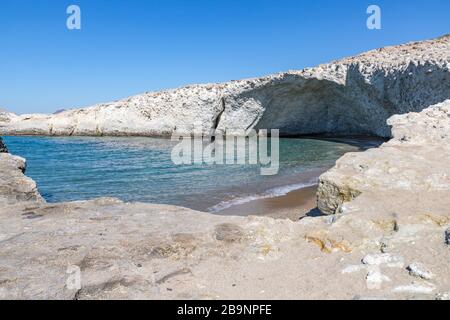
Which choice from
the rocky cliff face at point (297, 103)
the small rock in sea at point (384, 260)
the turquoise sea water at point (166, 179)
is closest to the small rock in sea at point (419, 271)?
the small rock in sea at point (384, 260)

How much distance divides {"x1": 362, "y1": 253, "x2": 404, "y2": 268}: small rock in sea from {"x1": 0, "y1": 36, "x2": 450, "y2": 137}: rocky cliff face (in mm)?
18692

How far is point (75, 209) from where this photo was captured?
581 cm

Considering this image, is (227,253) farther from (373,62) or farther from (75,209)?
(373,62)

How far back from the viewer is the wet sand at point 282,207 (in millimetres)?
10008

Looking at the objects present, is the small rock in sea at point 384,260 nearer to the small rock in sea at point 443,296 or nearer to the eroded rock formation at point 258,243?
the eroded rock formation at point 258,243

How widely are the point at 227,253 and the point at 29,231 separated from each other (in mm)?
2486

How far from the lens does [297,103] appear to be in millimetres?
35812

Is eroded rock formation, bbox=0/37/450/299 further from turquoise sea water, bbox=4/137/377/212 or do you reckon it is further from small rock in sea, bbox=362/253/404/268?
turquoise sea water, bbox=4/137/377/212

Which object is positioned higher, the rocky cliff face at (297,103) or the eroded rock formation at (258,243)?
the rocky cliff face at (297,103)

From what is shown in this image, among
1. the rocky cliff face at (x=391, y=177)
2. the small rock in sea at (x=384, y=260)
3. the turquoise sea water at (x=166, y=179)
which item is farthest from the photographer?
the turquoise sea water at (x=166, y=179)

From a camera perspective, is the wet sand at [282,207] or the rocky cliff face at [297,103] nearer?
the wet sand at [282,207]

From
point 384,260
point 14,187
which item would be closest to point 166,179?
point 14,187

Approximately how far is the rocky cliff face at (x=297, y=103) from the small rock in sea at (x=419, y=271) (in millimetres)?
18868

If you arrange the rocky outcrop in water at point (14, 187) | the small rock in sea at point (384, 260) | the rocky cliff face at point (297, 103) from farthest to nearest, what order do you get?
1. the rocky cliff face at point (297, 103)
2. the rocky outcrop in water at point (14, 187)
3. the small rock in sea at point (384, 260)
